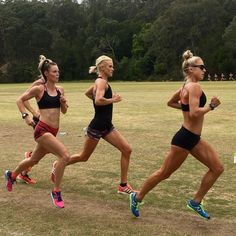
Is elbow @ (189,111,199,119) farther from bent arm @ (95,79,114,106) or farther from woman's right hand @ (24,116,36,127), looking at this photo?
woman's right hand @ (24,116,36,127)

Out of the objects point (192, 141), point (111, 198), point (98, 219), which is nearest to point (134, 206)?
point (98, 219)

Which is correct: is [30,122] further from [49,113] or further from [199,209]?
[199,209]

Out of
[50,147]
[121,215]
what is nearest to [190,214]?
[121,215]

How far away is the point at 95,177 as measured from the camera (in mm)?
9078

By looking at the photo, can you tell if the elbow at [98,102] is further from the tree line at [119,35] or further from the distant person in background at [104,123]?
the tree line at [119,35]

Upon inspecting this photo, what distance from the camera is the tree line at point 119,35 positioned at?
83.7 meters

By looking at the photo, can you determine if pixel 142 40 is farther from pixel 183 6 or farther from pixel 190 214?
pixel 190 214

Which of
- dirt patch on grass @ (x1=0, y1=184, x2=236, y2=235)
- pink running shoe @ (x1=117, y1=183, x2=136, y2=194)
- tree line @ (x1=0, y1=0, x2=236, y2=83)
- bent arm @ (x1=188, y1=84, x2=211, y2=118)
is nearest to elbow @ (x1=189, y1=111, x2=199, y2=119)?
bent arm @ (x1=188, y1=84, x2=211, y2=118)

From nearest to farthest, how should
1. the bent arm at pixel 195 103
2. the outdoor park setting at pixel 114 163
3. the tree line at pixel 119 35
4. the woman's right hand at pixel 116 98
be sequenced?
the bent arm at pixel 195 103
the outdoor park setting at pixel 114 163
the woman's right hand at pixel 116 98
the tree line at pixel 119 35

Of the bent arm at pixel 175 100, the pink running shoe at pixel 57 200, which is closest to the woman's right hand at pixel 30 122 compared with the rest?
the pink running shoe at pixel 57 200

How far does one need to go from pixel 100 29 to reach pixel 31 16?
49.4ft

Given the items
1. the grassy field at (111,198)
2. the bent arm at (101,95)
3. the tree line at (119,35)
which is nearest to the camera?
the grassy field at (111,198)

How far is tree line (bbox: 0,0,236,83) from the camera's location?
275 ft

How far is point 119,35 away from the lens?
97.3 m
